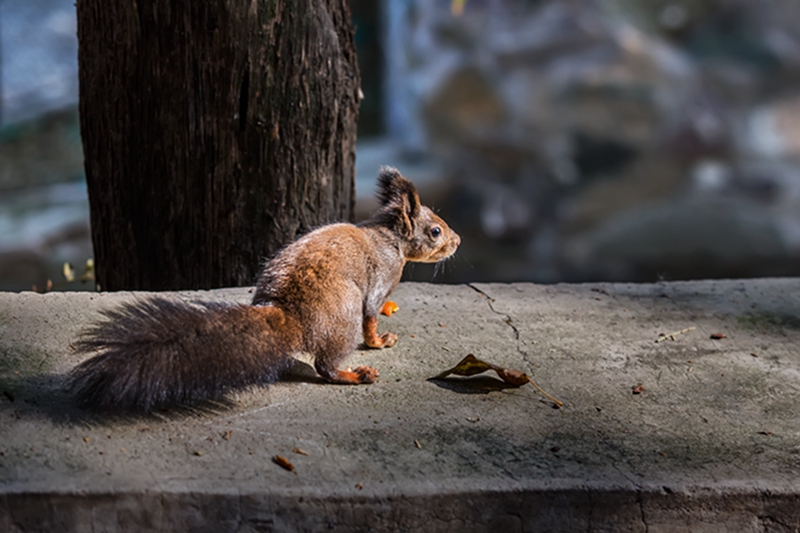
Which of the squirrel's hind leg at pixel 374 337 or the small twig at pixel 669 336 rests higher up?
the squirrel's hind leg at pixel 374 337

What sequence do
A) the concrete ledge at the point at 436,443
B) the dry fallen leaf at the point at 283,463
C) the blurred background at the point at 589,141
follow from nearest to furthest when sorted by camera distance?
the concrete ledge at the point at 436,443 < the dry fallen leaf at the point at 283,463 < the blurred background at the point at 589,141

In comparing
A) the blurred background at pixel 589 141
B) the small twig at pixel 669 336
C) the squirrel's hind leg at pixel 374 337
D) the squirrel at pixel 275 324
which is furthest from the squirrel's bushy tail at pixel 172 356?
the blurred background at pixel 589 141

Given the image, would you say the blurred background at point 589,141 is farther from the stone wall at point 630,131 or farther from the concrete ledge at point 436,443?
the concrete ledge at point 436,443

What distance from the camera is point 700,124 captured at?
8.66 metres

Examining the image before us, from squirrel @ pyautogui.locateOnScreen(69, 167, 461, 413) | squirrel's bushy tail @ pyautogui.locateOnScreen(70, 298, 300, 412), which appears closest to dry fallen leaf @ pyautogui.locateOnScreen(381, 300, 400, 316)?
squirrel @ pyautogui.locateOnScreen(69, 167, 461, 413)

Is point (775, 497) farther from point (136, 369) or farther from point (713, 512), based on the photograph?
point (136, 369)

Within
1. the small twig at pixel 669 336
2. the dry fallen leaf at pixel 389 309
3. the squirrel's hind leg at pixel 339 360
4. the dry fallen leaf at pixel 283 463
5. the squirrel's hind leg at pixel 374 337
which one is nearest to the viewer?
the dry fallen leaf at pixel 283 463

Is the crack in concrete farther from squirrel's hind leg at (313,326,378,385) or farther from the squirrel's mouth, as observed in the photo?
squirrel's hind leg at (313,326,378,385)

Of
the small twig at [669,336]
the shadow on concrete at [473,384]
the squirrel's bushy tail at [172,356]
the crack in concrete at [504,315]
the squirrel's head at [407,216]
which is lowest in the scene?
the small twig at [669,336]

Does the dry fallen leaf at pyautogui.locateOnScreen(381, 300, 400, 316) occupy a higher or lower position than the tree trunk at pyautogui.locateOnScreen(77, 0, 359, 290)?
lower

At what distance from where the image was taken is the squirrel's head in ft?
9.18

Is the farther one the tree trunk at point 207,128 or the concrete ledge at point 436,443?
the tree trunk at point 207,128

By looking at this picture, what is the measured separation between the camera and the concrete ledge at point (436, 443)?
5.66 ft

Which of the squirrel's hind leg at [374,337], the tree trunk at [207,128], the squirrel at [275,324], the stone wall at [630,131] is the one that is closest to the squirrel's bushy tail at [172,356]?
the squirrel at [275,324]
